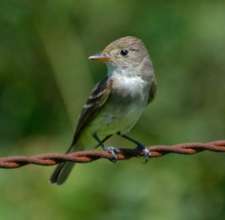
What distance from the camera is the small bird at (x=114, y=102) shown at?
8.48 m

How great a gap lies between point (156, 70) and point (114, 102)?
7.87ft

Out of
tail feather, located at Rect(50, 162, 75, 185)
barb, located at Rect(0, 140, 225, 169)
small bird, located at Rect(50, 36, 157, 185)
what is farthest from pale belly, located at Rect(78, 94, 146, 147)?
barb, located at Rect(0, 140, 225, 169)

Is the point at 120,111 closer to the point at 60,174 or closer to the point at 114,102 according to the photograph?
the point at 114,102

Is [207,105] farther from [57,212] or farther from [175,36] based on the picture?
[57,212]

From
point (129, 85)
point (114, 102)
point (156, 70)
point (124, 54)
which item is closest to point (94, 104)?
point (114, 102)

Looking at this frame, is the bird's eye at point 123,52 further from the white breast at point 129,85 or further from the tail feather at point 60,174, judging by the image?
the tail feather at point 60,174

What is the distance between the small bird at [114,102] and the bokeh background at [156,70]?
810 mm

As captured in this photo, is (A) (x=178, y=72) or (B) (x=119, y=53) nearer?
(B) (x=119, y=53)

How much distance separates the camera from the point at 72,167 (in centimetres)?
859

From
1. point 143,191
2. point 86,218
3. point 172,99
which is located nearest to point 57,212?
point 86,218

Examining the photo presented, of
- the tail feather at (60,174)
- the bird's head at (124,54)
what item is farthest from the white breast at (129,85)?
the tail feather at (60,174)

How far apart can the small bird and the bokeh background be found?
31.9 inches

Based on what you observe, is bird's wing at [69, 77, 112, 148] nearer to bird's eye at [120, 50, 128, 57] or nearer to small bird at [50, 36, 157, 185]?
small bird at [50, 36, 157, 185]

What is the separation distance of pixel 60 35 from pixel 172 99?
44.2 inches
